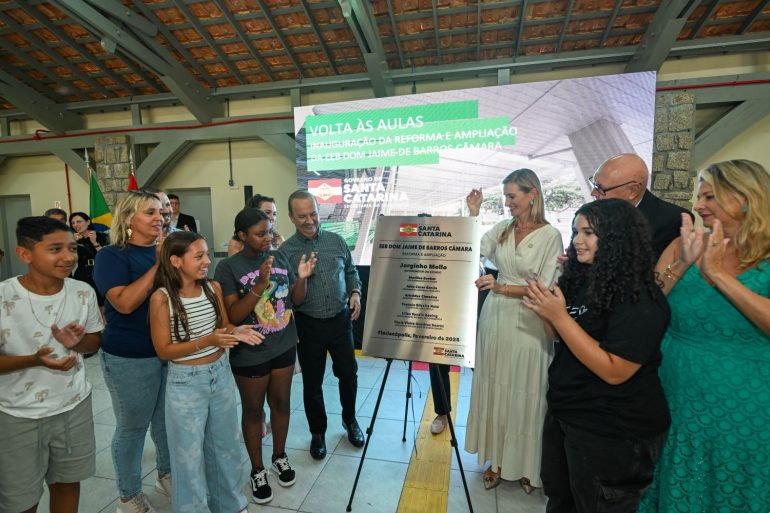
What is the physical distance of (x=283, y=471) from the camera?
2.11 m

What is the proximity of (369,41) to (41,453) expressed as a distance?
455 cm

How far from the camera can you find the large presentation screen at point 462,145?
13.1ft

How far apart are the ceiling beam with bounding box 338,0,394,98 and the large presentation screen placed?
28 centimetres

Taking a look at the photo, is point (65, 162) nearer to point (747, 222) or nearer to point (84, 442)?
point (84, 442)

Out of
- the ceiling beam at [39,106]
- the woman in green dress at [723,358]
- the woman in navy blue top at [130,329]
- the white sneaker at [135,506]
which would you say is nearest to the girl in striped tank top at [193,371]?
the woman in navy blue top at [130,329]

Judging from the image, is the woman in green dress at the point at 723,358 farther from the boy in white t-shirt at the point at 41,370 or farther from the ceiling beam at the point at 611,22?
the ceiling beam at the point at 611,22

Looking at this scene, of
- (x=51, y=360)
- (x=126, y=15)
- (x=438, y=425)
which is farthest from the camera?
(x=126, y=15)

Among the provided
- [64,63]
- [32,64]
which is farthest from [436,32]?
[32,64]

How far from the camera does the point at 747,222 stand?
1.17 m

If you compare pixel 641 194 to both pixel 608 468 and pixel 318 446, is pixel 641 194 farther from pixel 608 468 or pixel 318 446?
pixel 318 446

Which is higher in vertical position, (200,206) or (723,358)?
(200,206)

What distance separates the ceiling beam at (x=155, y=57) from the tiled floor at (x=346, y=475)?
4.18 metres

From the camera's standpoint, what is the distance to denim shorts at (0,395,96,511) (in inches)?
53.7

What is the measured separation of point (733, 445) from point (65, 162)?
29.2 feet
